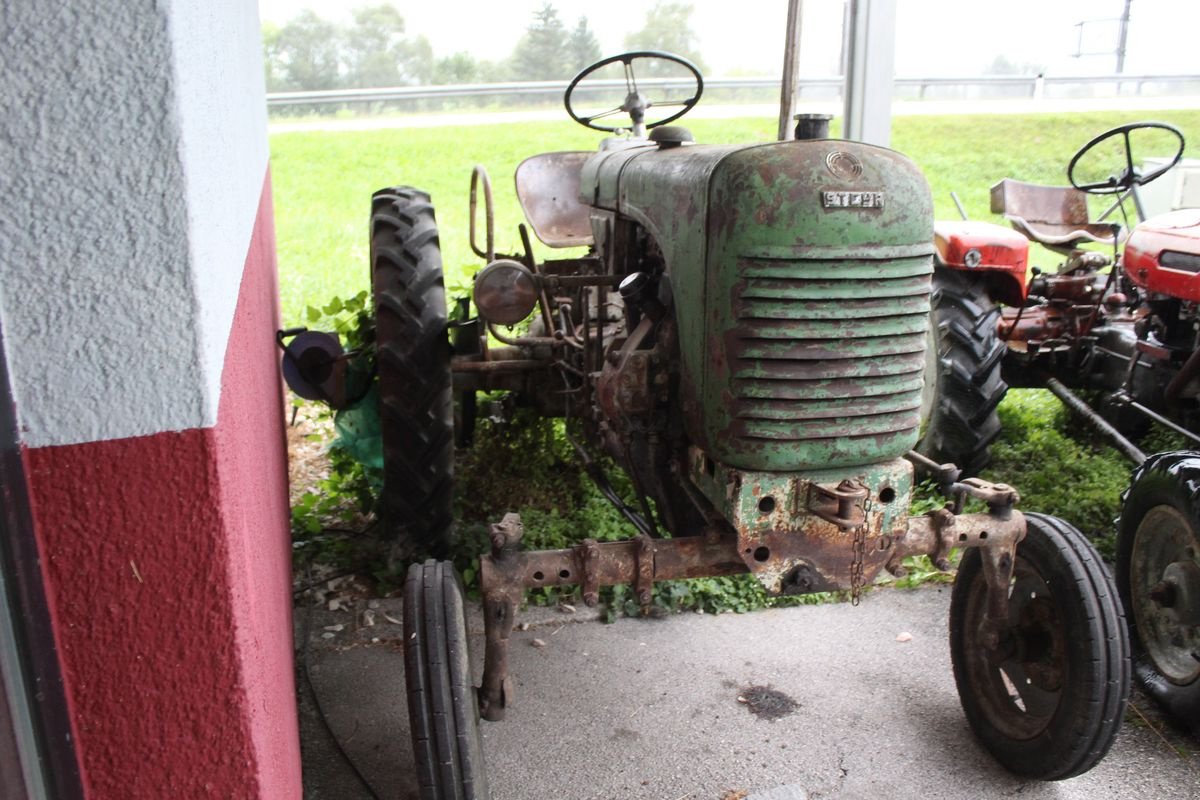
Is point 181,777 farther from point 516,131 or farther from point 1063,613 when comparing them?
point 516,131

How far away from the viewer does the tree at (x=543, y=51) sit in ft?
Answer: 57.1

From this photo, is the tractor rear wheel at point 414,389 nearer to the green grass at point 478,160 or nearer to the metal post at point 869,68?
the metal post at point 869,68

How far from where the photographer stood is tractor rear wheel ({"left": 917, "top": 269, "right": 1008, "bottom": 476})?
4023 mm

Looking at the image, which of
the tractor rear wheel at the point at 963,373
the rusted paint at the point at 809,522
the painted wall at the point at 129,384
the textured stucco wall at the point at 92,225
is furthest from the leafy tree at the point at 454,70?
the textured stucco wall at the point at 92,225

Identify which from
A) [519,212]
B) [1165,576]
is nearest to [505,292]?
[1165,576]

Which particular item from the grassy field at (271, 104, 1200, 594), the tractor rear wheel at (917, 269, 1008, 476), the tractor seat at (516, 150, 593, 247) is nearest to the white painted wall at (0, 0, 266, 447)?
the grassy field at (271, 104, 1200, 594)

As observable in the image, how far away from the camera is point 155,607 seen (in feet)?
3.75

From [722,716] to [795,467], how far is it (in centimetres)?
100

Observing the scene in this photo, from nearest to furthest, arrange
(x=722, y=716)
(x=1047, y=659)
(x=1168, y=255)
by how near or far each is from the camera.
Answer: (x=1047, y=659)
(x=722, y=716)
(x=1168, y=255)

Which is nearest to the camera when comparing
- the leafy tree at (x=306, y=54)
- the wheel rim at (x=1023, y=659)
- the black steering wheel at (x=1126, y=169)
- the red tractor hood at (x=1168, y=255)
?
the wheel rim at (x=1023, y=659)

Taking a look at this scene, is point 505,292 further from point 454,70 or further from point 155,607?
point 454,70

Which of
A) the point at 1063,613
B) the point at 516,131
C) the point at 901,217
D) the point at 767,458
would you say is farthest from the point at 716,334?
the point at 516,131

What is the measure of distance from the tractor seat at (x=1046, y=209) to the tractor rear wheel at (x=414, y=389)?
10.6 feet

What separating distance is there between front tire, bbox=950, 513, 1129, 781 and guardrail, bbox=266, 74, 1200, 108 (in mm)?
13563
